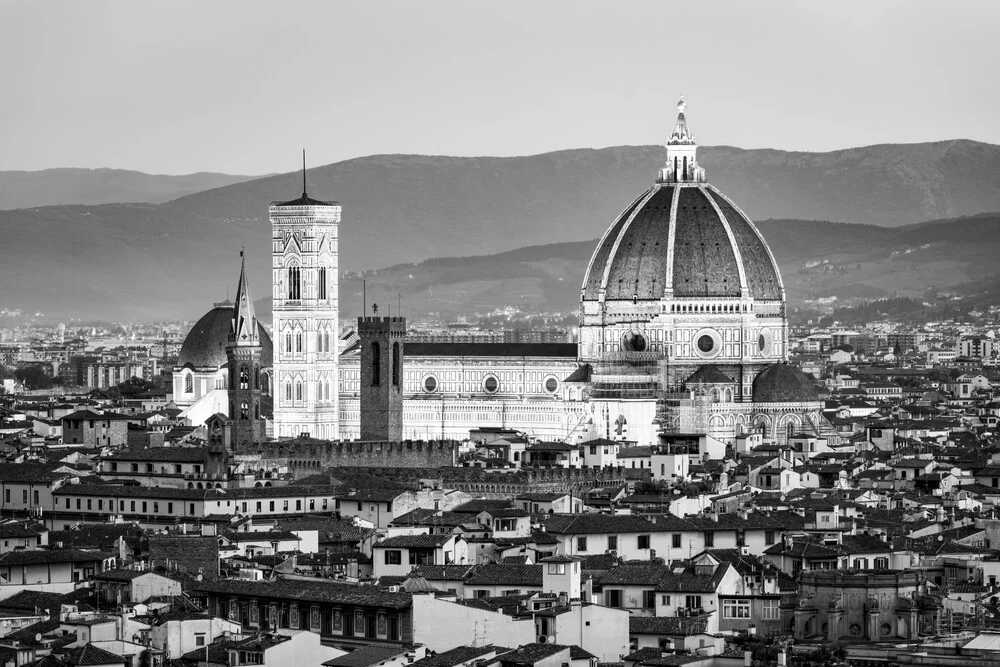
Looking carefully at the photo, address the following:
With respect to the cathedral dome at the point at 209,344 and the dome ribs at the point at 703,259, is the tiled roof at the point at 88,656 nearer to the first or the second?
the dome ribs at the point at 703,259

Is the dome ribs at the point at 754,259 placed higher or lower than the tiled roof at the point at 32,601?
higher

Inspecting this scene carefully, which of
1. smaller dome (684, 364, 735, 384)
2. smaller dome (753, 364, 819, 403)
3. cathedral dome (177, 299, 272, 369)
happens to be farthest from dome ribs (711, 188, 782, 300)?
cathedral dome (177, 299, 272, 369)

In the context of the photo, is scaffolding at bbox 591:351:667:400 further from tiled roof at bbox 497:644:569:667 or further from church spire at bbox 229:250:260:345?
tiled roof at bbox 497:644:569:667

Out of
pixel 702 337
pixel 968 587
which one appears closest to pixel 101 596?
pixel 968 587

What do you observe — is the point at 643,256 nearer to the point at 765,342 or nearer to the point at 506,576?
the point at 765,342

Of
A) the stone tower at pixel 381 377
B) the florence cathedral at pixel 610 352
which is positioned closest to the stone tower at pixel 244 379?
the stone tower at pixel 381 377

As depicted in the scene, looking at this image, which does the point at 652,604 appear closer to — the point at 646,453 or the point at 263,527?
the point at 263,527
